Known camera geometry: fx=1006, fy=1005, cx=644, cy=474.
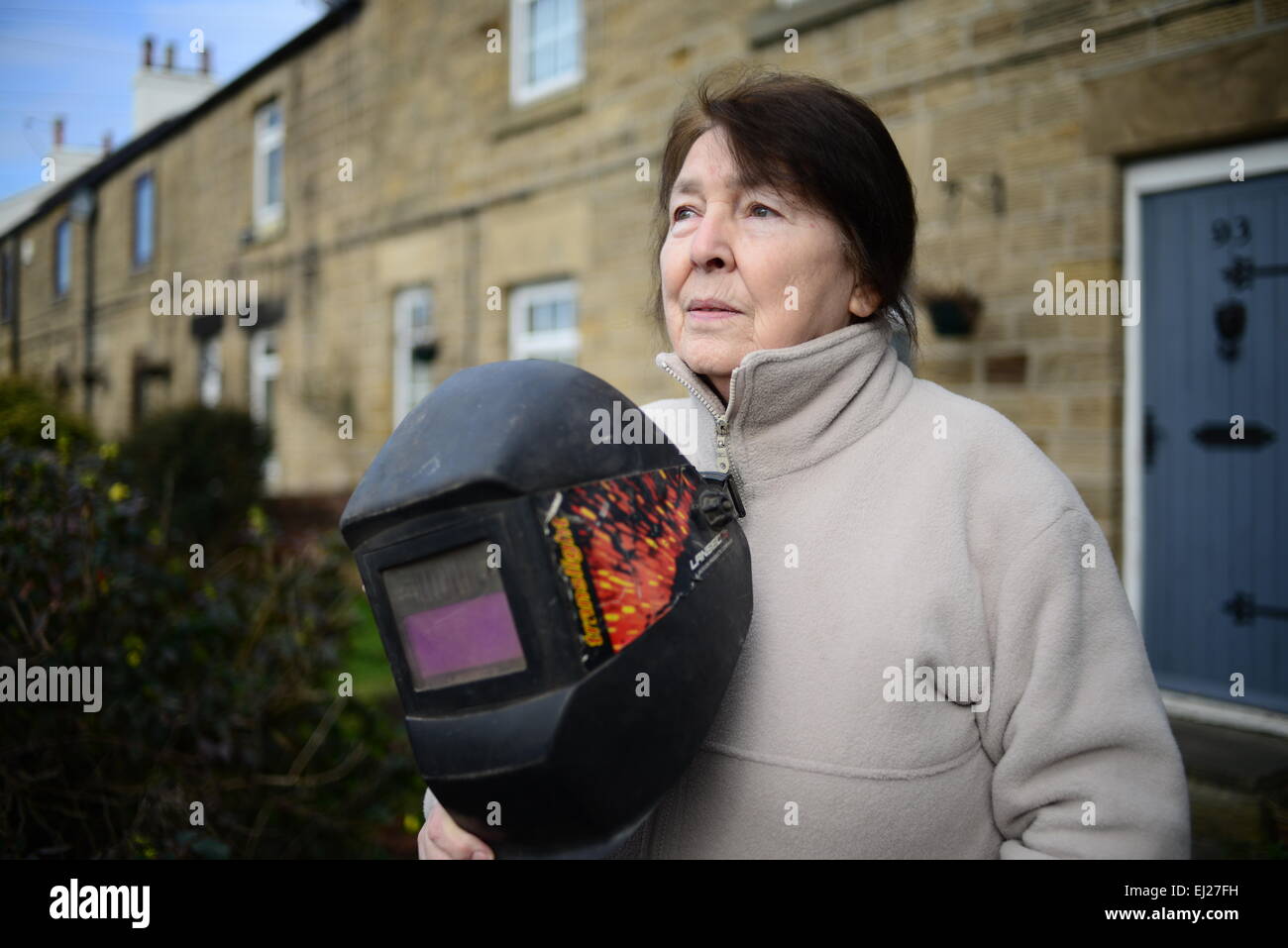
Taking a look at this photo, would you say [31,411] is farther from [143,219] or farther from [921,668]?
[921,668]

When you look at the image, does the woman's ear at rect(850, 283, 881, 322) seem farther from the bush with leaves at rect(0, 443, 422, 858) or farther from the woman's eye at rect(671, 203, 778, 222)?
the bush with leaves at rect(0, 443, 422, 858)

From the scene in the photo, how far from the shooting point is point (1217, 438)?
4125mm

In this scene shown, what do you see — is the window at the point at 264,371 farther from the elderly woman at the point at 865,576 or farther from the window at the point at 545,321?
the elderly woman at the point at 865,576

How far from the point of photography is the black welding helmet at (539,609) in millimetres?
1062

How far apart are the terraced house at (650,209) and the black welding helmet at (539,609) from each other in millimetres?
971

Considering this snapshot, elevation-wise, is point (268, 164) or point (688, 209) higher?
point (268, 164)
